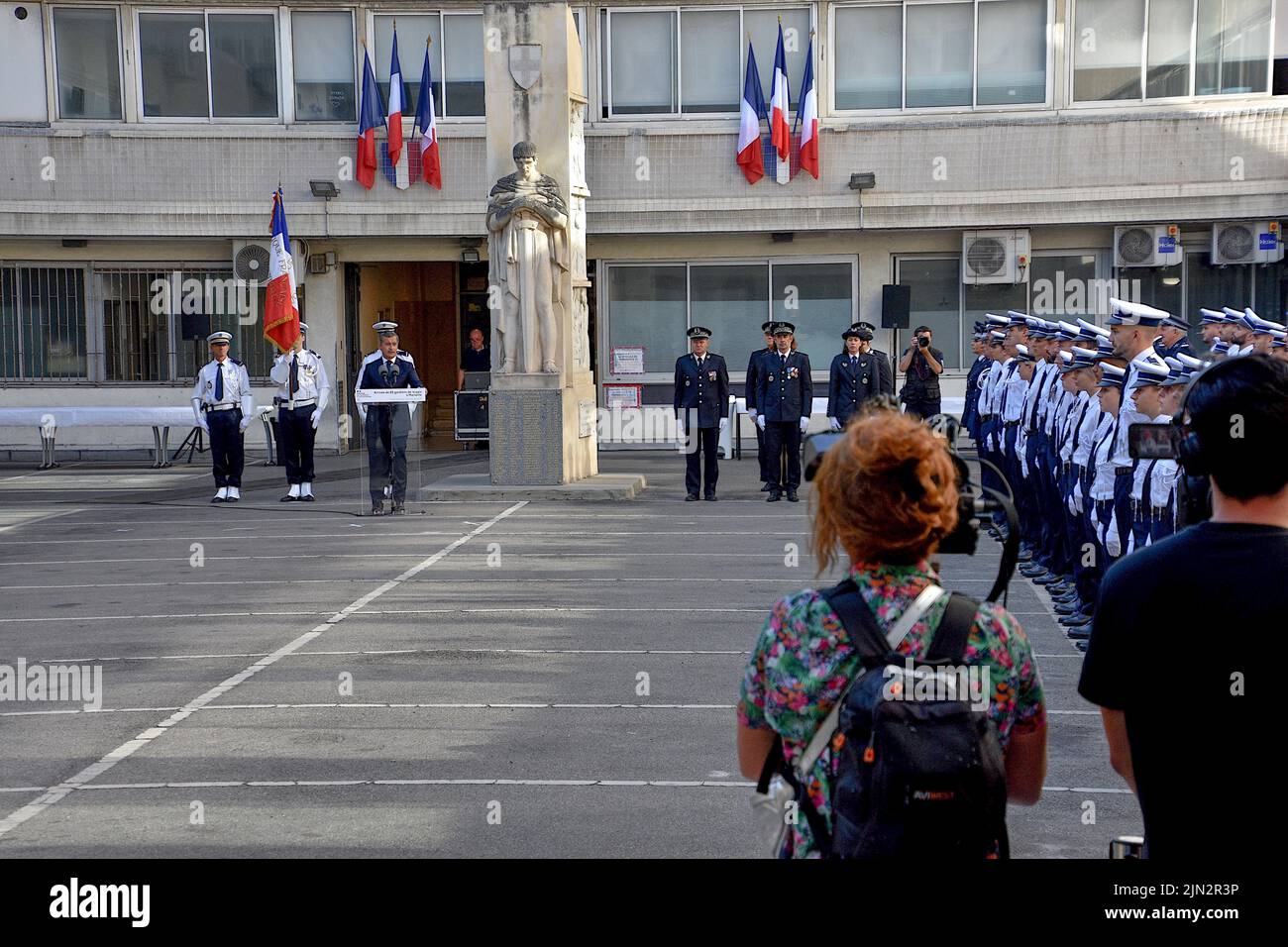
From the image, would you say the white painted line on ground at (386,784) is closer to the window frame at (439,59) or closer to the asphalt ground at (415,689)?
the asphalt ground at (415,689)

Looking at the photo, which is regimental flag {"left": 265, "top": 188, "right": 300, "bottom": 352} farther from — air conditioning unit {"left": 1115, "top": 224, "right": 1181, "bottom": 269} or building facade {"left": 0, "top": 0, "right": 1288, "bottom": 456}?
air conditioning unit {"left": 1115, "top": 224, "right": 1181, "bottom": 269}

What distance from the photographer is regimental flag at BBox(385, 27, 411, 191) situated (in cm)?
2605

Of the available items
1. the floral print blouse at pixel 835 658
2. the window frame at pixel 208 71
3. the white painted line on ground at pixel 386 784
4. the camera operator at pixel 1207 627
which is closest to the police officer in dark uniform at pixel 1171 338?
the white painted line on ground at pixel 386 784

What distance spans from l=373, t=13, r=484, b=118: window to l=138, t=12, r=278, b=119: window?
1.89 meters

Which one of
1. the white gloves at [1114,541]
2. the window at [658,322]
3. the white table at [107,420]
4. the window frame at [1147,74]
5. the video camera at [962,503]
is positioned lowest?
the white gloves at [1114,541]

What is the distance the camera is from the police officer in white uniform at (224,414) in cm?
1938

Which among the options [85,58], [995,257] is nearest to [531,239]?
[995,257]

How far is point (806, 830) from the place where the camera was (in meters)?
3.15

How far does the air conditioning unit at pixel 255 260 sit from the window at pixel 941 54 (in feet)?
30.5

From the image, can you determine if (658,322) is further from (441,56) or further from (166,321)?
(166,321)

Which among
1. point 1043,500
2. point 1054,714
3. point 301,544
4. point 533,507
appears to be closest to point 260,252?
point 533,507

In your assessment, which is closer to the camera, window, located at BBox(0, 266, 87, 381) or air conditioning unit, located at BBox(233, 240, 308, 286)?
air conditioning unit, located at BBox(233, 240, 308, 286)

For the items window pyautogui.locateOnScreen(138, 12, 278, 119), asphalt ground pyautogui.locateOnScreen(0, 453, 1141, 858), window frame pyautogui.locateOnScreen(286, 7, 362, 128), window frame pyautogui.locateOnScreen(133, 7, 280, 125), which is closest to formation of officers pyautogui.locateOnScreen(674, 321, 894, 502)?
asphalt ground pyautogui.locateOnScreen(0, 453, 1141, 858)
